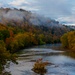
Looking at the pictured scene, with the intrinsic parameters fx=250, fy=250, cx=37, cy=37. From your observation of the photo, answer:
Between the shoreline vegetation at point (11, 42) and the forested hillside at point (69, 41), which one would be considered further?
the forested hillside at point (69, 41)

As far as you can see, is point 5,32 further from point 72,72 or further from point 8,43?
point 72,72

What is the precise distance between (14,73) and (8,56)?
46.8 ft

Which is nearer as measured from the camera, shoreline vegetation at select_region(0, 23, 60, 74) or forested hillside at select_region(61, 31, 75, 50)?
shoreline vegetation at select_region(0, 23, 60, 74)

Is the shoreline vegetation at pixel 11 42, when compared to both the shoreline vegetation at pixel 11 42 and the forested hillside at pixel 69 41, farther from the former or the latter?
the forested hillside at pixel 69 41

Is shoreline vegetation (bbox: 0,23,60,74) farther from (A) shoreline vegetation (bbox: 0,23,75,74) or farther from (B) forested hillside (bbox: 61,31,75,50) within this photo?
(B) forested hillside (bbox: 61,31,75,50)

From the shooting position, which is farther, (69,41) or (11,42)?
(69,41)

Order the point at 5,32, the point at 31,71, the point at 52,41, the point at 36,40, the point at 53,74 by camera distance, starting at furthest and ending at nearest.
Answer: the point at 52,41
the point at 36,40
the point at 5,32
the point at 31,71
the point at 53,74

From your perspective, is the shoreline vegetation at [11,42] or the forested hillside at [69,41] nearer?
the shoreline vegetation at [11,42]

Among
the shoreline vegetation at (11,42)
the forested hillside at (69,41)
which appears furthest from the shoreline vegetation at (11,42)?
the forested hillside at (69,41)

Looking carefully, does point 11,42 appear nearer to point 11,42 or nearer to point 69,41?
point 11,42

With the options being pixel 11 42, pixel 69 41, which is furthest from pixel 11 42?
pixel 69 41

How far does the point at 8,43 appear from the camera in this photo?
83812mm

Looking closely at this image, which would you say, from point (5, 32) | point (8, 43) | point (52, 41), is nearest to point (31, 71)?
point (8, 43)

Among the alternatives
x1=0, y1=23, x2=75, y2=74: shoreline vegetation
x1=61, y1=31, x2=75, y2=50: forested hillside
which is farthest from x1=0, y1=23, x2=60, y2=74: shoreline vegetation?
x1=61, y1=31, x2=75, y2=50: forested hillside
